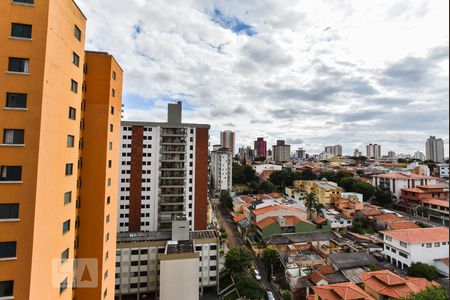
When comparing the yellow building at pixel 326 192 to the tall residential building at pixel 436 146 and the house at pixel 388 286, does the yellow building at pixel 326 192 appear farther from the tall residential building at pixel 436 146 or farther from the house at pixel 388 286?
the tall residential building at pixel 436 146

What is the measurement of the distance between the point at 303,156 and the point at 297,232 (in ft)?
339

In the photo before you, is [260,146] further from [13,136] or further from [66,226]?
[13,136]

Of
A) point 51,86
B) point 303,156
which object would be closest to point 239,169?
point 51,86

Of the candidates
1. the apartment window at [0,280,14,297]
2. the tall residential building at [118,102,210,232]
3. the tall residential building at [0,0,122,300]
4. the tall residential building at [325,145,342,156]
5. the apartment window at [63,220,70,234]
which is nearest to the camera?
the apartment window at [0,280,14,297]

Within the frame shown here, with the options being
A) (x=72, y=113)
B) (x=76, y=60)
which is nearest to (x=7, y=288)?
(x=72, y=113)

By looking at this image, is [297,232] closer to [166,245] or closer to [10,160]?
[166,245]

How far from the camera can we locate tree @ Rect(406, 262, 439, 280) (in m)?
15.4

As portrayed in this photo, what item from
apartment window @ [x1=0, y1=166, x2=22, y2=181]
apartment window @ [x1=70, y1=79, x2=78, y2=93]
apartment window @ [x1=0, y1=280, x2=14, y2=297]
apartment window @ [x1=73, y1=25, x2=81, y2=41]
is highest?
apartment window @ [x1=73, y1=25, x2=81, y2=41]

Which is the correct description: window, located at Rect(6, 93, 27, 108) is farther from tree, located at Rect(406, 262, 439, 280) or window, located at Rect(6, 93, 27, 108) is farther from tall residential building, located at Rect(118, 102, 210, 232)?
tree, located at Rect(406, 262, 439, 280)

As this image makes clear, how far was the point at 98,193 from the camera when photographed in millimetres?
9398

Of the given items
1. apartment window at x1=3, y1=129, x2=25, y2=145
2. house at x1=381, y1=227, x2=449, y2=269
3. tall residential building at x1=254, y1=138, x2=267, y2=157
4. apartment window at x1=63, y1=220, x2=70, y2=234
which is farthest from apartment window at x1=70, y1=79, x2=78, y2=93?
tall residential building at x1=254, y1=138, x2=267, y2=157

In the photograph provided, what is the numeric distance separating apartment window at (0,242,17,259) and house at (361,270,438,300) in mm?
15084

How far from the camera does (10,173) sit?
219 inches

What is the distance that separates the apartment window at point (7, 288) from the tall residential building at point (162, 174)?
16987 mm
